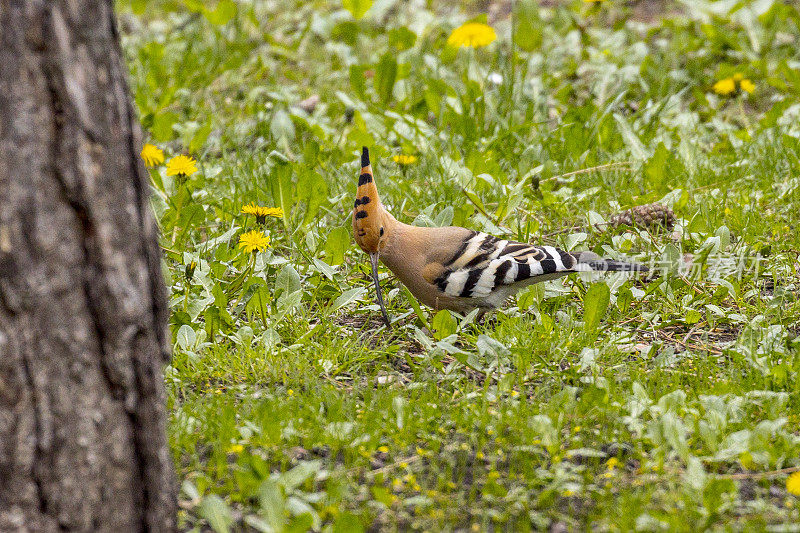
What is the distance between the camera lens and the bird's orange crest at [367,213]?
12.1 feet

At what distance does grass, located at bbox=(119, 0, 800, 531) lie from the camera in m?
2.54

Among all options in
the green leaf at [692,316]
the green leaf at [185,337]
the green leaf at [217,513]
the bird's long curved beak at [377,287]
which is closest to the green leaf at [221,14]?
the bird's long curved beak at [377,287]

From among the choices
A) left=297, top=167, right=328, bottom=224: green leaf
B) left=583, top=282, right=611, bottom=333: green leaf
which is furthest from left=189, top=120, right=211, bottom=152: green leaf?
left=583, top=282, right=611, bottom=333: green leaf

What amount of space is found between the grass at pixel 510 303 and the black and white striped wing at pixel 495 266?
174mm

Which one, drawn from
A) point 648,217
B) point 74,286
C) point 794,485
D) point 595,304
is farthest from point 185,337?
point 648,217

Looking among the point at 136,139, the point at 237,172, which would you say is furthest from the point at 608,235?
the point at 136,139

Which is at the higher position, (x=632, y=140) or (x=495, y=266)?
(x=632, y=140)

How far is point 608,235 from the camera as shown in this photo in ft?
14.6

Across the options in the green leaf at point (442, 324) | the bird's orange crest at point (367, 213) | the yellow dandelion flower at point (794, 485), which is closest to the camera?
the yellow dandelion flower at point (794, 485)

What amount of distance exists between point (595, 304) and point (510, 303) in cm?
58

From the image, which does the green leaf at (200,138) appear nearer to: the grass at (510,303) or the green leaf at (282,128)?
the grass at (510,303)

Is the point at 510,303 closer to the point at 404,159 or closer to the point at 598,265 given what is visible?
the point at 598,265

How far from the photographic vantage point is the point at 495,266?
3641mm

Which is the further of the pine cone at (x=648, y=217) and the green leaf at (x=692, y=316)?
the pine cone at (x=648, y=217)
